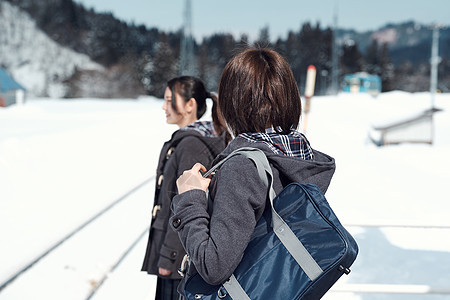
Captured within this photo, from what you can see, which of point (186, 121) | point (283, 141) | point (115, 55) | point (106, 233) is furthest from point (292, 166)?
point (115, 55)

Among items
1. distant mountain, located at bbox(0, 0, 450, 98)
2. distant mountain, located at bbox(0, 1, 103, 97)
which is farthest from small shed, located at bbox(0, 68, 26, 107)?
distant mountain, located at bbox(0, 1, 103, 97)

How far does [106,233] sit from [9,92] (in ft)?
125

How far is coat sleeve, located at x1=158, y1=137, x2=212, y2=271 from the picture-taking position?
2.47m

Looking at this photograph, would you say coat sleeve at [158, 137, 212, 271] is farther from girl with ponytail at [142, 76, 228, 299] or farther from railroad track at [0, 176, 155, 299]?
railroad track at [0, 176, 155, 299]

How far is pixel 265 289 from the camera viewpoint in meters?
1.47

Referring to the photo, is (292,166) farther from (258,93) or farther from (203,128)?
(203,128)

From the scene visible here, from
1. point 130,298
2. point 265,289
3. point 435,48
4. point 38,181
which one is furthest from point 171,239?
point 435,48

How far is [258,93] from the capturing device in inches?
64.4

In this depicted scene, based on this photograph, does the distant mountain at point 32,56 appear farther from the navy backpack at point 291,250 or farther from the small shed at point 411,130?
the navy backpack at point 291,250

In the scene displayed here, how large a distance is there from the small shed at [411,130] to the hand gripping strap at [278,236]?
48.6 feet

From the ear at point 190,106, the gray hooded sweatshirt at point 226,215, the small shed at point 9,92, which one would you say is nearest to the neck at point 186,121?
the ear at point 190,106

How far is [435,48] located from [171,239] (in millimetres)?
28706

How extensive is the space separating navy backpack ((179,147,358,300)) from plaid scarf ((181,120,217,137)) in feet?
3.82

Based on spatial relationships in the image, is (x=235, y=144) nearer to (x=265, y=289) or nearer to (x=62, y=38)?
(x=265, y=289)
